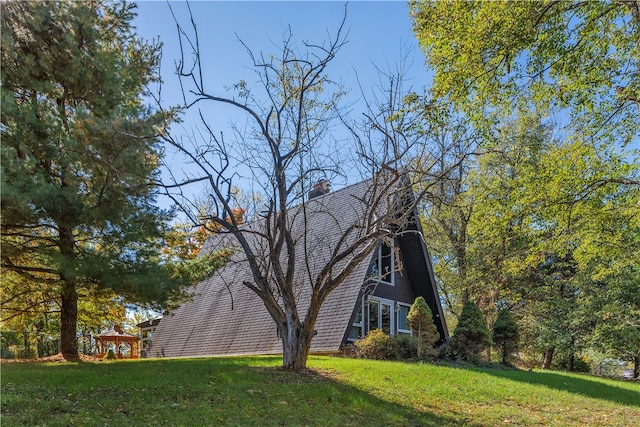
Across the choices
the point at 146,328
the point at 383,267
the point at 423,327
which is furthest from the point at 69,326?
the point at 146,328

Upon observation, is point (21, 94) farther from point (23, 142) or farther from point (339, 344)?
point (339, 344)

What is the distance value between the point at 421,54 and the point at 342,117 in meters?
2.15

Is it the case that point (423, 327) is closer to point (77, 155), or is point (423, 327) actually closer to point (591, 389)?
point (591, 389)

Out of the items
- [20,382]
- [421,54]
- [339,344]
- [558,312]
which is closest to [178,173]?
[20,382]

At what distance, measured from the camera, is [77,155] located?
8938 mm

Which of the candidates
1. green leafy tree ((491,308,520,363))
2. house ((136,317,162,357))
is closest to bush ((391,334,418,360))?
green leafy tree ((491,308,520,363))

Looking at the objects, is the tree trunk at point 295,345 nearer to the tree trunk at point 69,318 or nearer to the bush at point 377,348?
the bush at point 377,348

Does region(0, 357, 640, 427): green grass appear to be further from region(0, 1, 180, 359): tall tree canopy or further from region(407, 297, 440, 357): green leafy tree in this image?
region(407, 297, 440, 357): green leafy tree

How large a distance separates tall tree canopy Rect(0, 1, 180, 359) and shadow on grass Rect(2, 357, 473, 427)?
2.25m

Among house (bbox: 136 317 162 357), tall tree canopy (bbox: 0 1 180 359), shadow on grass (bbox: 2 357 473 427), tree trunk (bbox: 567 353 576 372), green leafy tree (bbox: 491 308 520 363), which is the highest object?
tall tree canopy (bbox: 0 1 180 359)

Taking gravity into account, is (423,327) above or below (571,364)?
above

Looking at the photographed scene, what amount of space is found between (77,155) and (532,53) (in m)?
9.54

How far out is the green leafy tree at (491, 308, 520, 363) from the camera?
1585cm

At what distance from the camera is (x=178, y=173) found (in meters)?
9.21
